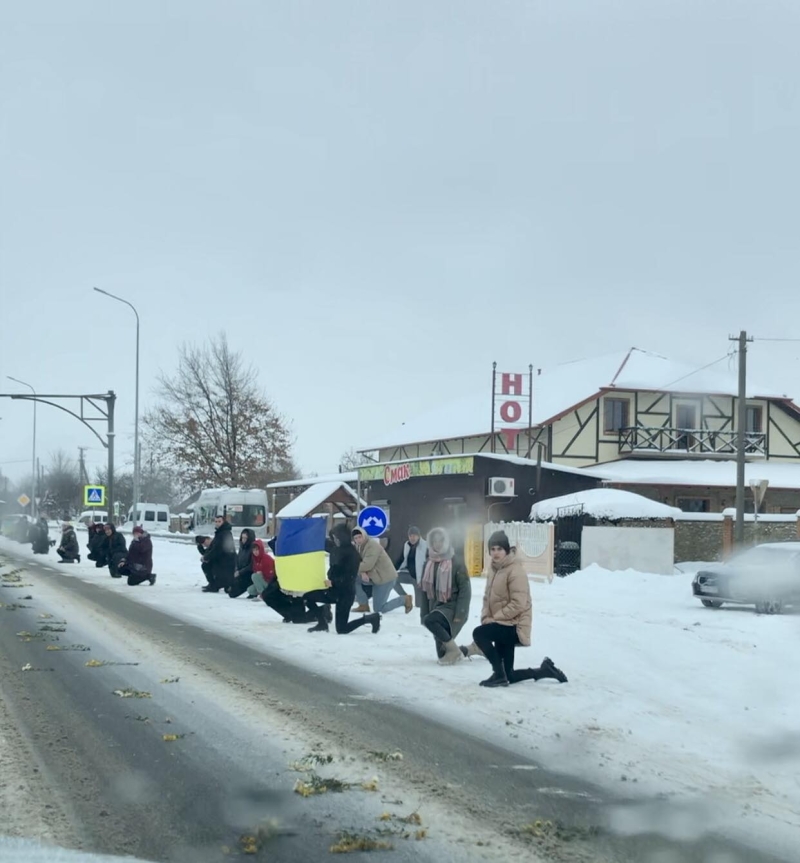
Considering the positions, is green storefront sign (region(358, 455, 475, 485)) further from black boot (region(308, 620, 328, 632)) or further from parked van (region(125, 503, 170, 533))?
parked van (region(125, 503, 170, 533))

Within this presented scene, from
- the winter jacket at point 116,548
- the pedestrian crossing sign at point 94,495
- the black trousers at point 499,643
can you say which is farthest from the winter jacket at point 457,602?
the pedestrian crossing sign at point 94,495

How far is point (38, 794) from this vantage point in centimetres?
723

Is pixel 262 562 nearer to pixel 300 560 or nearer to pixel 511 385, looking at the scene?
pixel 300 560

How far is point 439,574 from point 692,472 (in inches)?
1434

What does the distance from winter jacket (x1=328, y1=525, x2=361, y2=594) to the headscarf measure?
2756 millimetres

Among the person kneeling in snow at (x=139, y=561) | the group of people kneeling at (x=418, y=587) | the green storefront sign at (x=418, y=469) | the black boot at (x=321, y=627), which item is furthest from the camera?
the green storefront sign at (x=418, y=469)

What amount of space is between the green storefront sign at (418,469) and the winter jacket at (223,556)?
15.0 m

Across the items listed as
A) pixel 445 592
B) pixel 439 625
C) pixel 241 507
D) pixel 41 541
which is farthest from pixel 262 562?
pixel 241 507

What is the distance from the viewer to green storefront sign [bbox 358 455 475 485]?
4256cm

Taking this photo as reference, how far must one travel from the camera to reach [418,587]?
64.5ft

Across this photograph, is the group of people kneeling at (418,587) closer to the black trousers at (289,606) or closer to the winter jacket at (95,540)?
the black trousers at (289,606)

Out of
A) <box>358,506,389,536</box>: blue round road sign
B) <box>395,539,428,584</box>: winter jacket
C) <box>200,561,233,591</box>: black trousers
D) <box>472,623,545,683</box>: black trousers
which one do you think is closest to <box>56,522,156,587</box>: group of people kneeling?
<box>200,561,233,591</box>: black trousers

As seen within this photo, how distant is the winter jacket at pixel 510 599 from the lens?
40.0 feet

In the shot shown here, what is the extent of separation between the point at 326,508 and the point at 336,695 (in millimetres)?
51522
